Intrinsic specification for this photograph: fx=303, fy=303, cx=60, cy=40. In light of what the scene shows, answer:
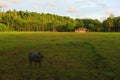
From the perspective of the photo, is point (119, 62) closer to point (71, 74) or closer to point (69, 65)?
point (69, 65)

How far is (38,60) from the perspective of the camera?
22.6 m

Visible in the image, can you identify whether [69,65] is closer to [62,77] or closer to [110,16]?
[62,77]

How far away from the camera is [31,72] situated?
66.9 feet

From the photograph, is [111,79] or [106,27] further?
[106,27]

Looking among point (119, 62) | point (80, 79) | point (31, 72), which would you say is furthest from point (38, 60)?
point (119, 62)

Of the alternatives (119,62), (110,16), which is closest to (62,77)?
(119,62)

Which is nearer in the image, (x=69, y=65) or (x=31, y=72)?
(x=31, y=72)

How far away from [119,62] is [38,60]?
6.92 meters

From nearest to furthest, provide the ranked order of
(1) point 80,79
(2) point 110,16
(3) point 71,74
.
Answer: (1) point 80,79, (3) point 71,74, (2) point 110,16

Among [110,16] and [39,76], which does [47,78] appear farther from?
[110,16]

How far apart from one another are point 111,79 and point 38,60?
639cm

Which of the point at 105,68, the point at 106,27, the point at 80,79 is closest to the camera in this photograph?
the point at 80,79

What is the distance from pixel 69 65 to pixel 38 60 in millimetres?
2595

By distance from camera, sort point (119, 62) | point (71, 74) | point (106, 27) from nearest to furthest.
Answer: point (71, 74), point (119, 62), point (106, 27)
